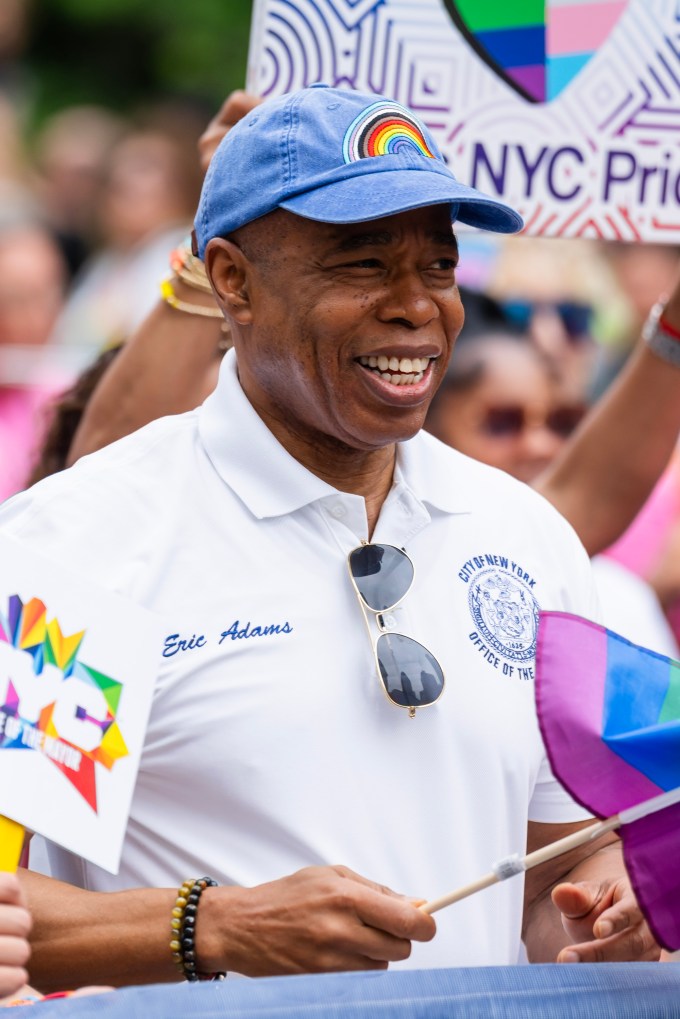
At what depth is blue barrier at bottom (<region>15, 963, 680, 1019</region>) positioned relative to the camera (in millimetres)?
1711

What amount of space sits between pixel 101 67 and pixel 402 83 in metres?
9.46

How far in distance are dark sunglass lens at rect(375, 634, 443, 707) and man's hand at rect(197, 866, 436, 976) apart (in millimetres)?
284

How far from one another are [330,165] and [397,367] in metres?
0.29

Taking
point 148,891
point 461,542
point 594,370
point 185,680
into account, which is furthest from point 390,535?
point 594,370

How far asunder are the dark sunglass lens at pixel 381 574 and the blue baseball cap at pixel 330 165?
46 cm

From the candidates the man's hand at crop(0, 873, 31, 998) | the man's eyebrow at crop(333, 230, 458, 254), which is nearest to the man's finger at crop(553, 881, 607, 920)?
the man's hand at crop(0, 873, 31, 998)

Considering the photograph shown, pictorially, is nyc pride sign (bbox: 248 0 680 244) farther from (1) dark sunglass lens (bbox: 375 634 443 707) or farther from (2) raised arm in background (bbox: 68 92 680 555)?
(1) dark sunglass lens (bbox: 375 634 443 707)

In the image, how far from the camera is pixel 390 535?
97.0 inches

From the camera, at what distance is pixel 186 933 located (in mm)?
2088

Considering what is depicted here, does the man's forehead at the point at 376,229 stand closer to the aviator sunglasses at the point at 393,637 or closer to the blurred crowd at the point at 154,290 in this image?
the aviator sunglasses at the point at 393,637

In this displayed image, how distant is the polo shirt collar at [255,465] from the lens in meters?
2.42

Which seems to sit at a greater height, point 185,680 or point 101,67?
point 185,680

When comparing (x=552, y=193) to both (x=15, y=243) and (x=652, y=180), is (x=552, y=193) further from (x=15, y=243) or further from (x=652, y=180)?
(x=15, y=243)

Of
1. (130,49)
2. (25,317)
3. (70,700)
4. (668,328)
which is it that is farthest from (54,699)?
(130,49)
